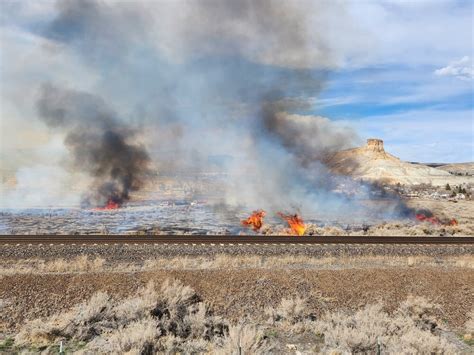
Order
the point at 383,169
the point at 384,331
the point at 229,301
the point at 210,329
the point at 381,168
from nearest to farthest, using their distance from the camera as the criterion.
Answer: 1. the point at 384,331
2. the point at 210,329
3. the point at 229,301
4. the point at 383,169
5. the point at 381,168

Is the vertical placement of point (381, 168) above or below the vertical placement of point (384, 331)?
above

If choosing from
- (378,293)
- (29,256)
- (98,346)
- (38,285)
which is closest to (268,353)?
(98,346)

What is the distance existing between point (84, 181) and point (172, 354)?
59.1 m

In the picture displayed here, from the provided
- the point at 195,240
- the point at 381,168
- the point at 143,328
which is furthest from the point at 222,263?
the point at 381,168

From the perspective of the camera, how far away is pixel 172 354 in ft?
34.9

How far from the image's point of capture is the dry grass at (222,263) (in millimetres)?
17688

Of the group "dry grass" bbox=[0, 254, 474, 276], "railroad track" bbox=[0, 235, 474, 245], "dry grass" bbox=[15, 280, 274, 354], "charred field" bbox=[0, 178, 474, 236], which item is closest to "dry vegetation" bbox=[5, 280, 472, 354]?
"dry grass" bbox=[15, 280, 274, 354]

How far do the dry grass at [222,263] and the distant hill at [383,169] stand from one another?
95205mm

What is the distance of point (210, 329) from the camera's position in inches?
488

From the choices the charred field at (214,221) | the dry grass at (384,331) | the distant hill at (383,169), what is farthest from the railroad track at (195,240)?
the distant hill at (383,169)

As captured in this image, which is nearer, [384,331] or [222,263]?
[384,331]

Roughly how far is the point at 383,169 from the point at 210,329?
415ft

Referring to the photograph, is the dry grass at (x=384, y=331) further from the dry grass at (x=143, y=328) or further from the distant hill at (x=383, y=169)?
the distant hill at (x=383, y=169)

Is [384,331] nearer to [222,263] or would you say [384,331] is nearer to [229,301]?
[229,301]
